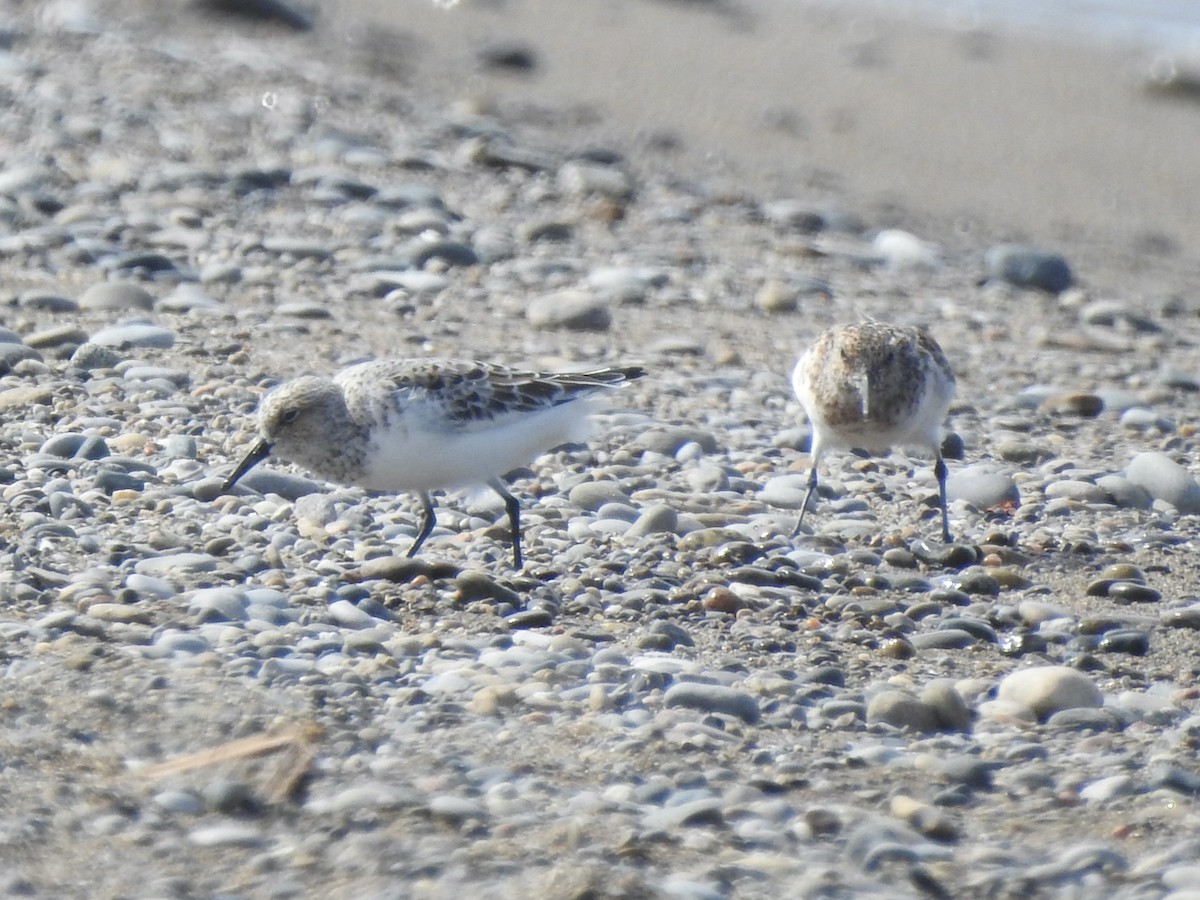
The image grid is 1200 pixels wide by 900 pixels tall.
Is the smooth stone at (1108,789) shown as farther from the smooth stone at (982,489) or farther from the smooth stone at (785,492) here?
the smooth stone at (982,489)

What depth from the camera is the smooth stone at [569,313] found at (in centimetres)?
886

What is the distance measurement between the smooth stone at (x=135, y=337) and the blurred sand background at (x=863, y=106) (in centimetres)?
503

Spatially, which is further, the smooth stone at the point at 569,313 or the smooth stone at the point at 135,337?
the smooth stone at the point at 569,313

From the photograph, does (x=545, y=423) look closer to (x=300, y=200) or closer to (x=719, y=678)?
(x=719, y=678)

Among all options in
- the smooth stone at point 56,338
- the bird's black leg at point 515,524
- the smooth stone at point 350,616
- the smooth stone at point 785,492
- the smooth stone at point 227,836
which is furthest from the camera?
the smooth stone at point 56,338

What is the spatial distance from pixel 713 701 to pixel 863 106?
408 inches

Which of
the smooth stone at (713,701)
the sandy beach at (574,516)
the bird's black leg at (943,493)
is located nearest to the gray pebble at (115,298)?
the sandy beach at (574,516)

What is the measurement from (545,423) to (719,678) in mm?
1383

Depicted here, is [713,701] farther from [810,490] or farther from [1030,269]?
[1030,269]

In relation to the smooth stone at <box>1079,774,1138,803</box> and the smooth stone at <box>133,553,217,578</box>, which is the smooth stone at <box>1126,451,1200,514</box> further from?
the smooth stone at <box>133,553,217,578</box>

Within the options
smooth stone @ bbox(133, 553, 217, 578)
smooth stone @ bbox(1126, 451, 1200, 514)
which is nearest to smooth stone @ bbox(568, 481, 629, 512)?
smooth stone @ bbox(133, 553, 217, 578)

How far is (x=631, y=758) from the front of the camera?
471 cm

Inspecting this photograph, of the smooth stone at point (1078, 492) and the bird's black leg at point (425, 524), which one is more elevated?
the smooth stone at point (1078, 492)

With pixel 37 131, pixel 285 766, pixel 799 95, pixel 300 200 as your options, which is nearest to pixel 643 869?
pixel 285 766
